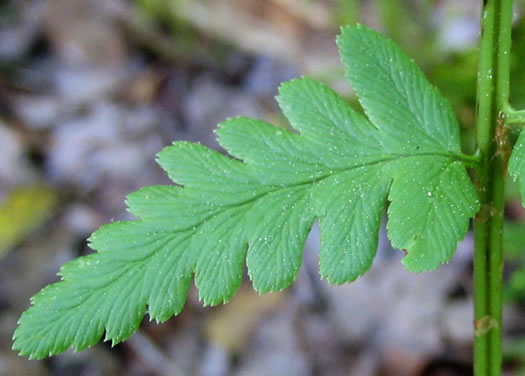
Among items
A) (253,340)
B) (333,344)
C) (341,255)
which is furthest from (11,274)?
(341,255)

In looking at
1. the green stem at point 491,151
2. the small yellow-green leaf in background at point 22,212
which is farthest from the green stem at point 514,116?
the small yellow-green leaf in background at point 22,212

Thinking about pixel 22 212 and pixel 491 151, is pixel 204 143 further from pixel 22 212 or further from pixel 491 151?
pixel 491 151

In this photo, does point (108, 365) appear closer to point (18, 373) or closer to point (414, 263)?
point (18, 373)

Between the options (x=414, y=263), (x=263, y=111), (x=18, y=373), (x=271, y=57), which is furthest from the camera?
(x=271, y=57)

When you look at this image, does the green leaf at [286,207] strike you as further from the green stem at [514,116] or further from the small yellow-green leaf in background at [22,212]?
the small yellow-green leaf in background at [22,212]

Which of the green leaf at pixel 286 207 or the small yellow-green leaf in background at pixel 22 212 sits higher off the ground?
the small yellow-green leaf in background at pixel 22 212

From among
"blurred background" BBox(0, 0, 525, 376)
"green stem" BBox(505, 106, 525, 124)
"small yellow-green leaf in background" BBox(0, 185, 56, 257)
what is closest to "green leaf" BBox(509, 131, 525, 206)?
"green stem" BBox(505, 106, 525, 124)
